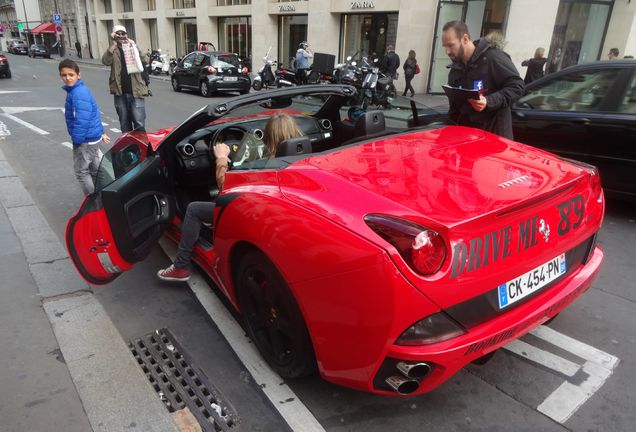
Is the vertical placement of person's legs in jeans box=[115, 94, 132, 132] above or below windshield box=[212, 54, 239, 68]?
below

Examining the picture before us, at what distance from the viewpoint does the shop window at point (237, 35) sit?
90.9 feet

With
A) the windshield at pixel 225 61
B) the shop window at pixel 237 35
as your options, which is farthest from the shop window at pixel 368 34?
the shop window at pixel 237 35

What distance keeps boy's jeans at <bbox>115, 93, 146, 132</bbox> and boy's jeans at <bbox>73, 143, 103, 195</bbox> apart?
2.78m

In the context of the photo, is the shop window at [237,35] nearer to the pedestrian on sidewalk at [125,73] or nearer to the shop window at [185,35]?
the shop window at [185,35]

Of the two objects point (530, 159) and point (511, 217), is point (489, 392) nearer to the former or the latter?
point (511, 217)

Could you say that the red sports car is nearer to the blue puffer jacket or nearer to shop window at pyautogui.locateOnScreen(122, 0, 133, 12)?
the blue puffer jacket

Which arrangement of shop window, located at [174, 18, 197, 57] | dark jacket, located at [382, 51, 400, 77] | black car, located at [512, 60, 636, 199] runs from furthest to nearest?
shop window, located at [174, 18, 197, 57] → dark jacket, located at [382, 51, 400, 77] → black car, located at [512, 60, 636, 199]

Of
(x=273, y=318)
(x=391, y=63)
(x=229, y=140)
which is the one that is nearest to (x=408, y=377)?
(x=273, y=318)

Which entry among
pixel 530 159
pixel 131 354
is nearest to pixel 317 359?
pixel 131 354

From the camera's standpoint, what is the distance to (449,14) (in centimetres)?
1611

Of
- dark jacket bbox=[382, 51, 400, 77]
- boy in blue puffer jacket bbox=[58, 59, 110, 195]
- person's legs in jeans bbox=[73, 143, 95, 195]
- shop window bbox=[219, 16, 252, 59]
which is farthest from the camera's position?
shop window bbox=[219, 16, 252, 59]

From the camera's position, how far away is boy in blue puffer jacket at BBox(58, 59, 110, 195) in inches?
184

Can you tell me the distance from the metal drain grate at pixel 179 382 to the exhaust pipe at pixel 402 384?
826 millimetres

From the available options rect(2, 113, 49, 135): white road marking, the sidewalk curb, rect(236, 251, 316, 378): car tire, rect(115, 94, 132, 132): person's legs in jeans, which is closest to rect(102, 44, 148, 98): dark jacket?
rect(115, 94, 132, 132): person's legs in jeans
